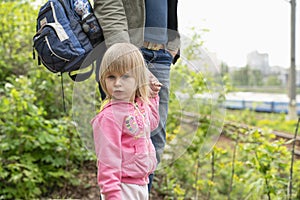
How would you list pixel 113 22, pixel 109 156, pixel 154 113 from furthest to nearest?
pixel 154 113
pixel 113 22
pixel 109 156

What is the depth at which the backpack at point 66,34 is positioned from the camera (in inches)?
58.9

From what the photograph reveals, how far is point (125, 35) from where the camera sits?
1506mm

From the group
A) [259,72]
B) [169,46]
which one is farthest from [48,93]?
[259,72]

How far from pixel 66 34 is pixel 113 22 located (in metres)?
0.18

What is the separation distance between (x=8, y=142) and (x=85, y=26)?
6.58 ft

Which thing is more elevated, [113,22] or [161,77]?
[113,22]

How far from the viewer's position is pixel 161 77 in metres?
1.63

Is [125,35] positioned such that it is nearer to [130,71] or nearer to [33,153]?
[130,71]

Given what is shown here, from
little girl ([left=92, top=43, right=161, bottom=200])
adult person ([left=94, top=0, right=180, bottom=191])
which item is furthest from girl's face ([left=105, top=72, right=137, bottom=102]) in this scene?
adult person ([left=94, top=0, right=180, bottom=191])

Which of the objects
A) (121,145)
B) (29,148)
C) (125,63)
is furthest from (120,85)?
(29,148)

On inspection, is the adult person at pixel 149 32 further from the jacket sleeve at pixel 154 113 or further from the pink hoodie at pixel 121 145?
the pink hoodie at pixel 121 145

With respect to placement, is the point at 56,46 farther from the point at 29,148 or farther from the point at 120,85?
the point at 29,148

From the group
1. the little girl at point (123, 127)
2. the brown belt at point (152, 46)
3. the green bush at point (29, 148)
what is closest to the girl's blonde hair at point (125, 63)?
the little girl at point (123, 127)

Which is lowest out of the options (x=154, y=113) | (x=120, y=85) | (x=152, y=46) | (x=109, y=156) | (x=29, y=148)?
(x=29, y=148)
